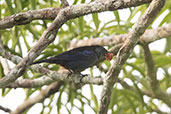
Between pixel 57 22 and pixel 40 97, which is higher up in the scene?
pixel 57 22

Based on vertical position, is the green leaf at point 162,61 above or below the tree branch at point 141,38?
below

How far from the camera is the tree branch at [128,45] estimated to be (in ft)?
4.91

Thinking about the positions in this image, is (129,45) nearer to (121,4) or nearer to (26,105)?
(121,4)

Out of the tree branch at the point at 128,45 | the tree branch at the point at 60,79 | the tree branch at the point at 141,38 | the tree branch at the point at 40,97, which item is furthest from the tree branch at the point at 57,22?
the tree branch at the point at 40,97

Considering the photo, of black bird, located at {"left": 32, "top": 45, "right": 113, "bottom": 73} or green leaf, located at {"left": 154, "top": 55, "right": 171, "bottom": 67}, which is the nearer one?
black bird, located at {"left": 32, "top": 45, "right": 113, "bottom": 73}

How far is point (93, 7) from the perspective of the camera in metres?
1.61

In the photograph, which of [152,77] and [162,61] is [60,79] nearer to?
[152,77]

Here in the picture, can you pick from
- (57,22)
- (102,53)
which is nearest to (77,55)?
(102,53)

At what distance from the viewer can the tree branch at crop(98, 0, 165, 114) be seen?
1496 millimetres

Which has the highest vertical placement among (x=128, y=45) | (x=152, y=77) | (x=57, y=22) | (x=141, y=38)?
(x=57, y=22)

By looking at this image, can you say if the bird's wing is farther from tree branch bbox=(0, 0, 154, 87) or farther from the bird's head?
tree branch bbox=(0, 0, 154, 87)

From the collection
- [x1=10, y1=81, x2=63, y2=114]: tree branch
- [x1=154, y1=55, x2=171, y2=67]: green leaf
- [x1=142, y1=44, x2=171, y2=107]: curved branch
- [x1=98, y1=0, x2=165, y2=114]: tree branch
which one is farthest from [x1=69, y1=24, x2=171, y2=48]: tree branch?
[x1=98, y1=0, x2=165, y2=114]: tree branch

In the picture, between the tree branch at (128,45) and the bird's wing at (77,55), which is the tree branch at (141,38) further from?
the tree branch at (128,45)

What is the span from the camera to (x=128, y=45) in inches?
63.4
